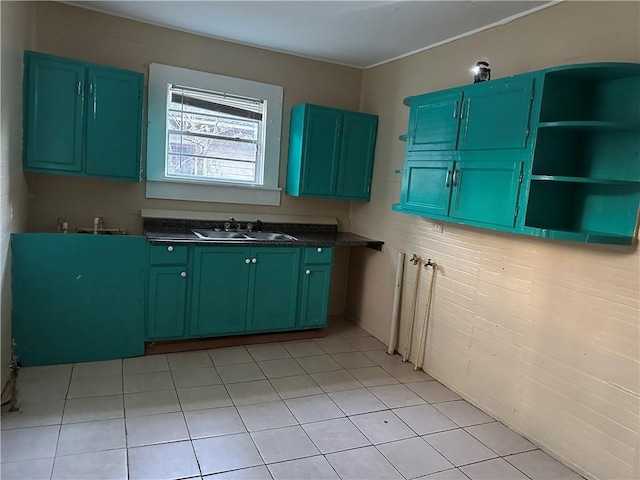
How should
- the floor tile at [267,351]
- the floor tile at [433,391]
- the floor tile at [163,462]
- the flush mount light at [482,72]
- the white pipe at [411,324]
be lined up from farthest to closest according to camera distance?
the white pipe at [411,324]
the floor tile at [267,351]
the floor tile at [433,391]
the flush mount light at [482,72]
the floor tile at [163,462]

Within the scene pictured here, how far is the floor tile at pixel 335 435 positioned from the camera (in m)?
2.46

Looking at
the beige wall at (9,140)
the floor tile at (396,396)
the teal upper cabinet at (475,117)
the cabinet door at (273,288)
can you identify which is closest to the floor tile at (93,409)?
the beige wall at (9,140)

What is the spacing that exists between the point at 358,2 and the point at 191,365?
2.76 m

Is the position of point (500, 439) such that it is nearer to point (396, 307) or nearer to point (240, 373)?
point (396, 307)

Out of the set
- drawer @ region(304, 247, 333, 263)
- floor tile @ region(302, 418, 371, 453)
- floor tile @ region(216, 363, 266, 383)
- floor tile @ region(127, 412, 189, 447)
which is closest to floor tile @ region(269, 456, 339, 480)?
floor tile @ region(302, 418, 371, 453)

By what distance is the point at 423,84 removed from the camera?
3678mm

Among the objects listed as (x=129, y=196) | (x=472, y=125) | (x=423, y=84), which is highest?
(x=423, y=84)

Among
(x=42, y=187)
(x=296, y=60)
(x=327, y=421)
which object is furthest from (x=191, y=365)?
(x=296, y=60)

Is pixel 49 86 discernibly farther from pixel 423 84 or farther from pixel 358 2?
pixel 423 84

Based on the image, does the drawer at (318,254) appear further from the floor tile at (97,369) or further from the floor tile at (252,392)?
the floor tile at (97,369)

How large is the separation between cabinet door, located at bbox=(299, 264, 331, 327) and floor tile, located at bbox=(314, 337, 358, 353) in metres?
0.15

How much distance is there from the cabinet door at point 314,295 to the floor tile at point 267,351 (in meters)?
0.31

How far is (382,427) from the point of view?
8.84 ft

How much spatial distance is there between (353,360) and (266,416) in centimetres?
113
